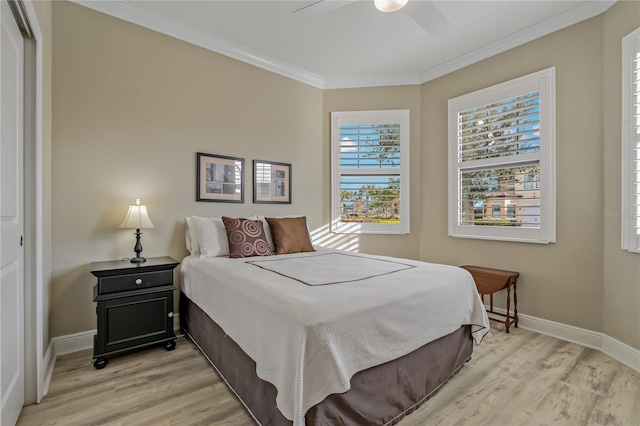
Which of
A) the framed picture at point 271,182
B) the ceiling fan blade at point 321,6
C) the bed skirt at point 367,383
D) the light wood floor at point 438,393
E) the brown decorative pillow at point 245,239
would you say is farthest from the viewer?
the framed picture at point 271,182

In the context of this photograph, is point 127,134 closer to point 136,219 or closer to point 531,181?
point 136,219

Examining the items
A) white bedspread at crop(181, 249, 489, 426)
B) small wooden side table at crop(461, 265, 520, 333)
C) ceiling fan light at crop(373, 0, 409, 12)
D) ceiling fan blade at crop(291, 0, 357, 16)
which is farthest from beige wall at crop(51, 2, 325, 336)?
small wooden side table at crop(461, 265, 520, 333)

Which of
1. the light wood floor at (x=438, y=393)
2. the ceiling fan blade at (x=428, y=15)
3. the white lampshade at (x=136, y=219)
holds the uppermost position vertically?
the ceiling fan blade at (x=428, y=15)

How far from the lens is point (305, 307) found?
142 cm

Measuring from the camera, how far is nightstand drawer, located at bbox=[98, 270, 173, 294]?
2287 millimetres

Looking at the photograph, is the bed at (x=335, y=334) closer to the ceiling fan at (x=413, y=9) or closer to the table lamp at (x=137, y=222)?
the table lamp at (x=137, y=222)

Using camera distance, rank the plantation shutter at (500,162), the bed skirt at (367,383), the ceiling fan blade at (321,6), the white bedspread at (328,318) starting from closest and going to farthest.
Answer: the white bedspread at (328,318) → the bed skirt at (367,383) → the ceiling fan blade at (321,6) → the plantation shutter at (500,162)

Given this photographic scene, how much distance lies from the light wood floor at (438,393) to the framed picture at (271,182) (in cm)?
184

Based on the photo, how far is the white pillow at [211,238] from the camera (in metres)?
2.82

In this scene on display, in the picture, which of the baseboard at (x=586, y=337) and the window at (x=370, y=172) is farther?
the window at (x=370, y=172)

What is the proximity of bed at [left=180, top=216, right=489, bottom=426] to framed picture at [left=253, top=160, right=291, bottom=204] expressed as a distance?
4.52 feet

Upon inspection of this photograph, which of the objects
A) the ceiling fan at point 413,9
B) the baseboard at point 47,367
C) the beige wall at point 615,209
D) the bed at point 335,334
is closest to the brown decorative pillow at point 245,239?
the bed at point 335,334

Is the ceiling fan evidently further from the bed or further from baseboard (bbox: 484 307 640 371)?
baseboard (bbox: 484 307 640 371)

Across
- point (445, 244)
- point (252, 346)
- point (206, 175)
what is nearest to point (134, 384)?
point (252, 346)
